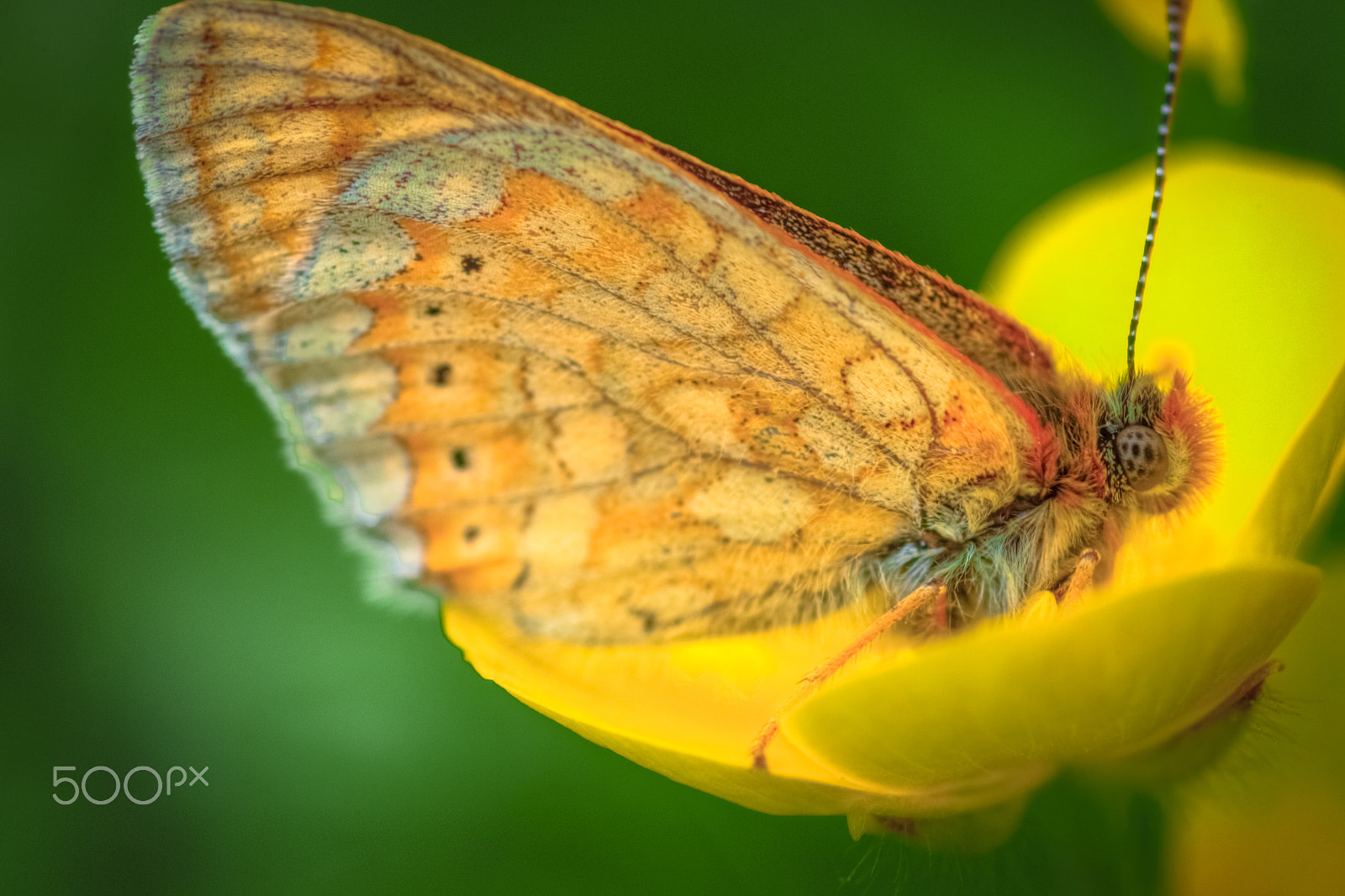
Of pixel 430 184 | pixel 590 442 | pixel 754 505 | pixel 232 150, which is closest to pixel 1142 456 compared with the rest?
pixel 754 505

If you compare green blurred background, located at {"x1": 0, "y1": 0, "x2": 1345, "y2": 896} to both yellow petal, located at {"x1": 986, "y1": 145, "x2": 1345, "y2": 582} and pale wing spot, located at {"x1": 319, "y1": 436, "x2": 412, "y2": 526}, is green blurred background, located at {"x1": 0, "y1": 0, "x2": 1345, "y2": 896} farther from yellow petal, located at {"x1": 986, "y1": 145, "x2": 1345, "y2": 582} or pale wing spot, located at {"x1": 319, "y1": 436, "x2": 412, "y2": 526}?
pale wing spot, located at {"x1": 319, "y1": 436, "x2": 412, "y2": 526}

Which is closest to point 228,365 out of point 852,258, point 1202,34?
point 852,258

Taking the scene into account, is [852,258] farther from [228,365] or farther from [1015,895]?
[228,365]

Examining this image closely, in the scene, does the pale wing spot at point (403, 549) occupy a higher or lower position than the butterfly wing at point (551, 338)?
lower

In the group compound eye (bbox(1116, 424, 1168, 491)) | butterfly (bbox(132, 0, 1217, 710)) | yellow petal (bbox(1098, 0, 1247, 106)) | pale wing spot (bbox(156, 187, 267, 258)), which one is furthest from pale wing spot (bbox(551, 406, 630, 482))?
yellow petal (bbox(1098, 0, 1247, 106))

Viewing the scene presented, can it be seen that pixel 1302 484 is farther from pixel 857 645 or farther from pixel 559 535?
pixel 559 535

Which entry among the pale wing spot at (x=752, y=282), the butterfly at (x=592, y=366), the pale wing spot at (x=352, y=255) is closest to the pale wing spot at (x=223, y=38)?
the butterfly at (x=592, y=366)

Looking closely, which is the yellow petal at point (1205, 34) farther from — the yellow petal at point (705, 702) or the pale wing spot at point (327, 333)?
the pale wing spot at point (327, 333)
